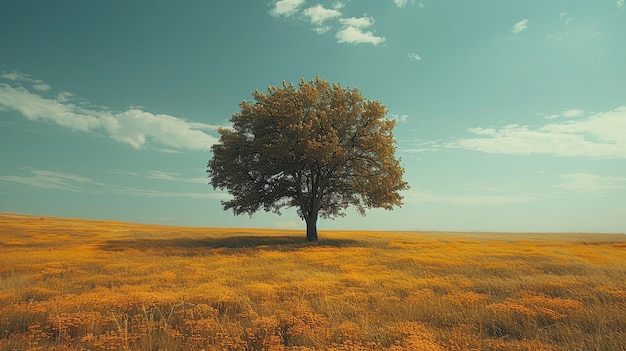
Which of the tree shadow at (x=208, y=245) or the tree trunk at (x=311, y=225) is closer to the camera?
the tree shadow at (x=208, y=245)

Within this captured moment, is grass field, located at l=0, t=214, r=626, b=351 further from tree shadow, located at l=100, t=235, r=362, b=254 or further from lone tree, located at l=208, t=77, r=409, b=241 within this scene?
lone tree, located at l=208, t=77, r=409, b=241

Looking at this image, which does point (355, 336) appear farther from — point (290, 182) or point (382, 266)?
point (290, 182)

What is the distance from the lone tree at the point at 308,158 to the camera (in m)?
34.7

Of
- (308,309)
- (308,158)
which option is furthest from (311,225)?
(308,309)

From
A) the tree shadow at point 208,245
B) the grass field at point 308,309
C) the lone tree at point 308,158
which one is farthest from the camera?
the lone tree at point 308,158

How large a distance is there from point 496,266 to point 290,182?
2171cm

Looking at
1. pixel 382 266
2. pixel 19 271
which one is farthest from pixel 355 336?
pixel 19 271

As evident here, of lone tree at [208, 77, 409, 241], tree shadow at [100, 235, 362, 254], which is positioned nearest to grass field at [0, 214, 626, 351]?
tree shadow at [100, 235, 362, 254]

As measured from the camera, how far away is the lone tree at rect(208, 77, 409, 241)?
3466 centimetres

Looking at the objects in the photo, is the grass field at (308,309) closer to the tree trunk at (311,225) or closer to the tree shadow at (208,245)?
the tree shadow at (208,245)

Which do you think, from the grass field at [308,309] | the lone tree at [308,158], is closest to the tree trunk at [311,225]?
the lone tree at [308,158]

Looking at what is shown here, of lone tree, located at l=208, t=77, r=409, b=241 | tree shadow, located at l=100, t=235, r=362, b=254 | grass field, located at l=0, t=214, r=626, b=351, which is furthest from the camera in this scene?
lone tree, located at l=208, t=77, r=409, b=241

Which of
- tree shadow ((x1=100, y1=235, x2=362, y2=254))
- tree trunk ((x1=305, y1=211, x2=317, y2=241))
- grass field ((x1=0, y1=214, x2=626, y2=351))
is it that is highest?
tree trunk ((x1=305, y1=211, x2=317, y2=241))

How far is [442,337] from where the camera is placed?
799 centimetres
